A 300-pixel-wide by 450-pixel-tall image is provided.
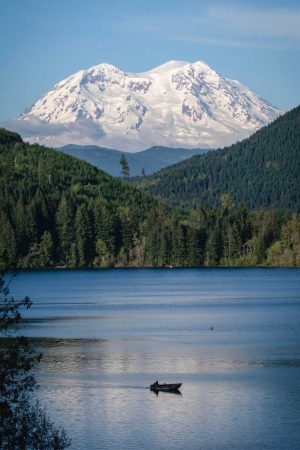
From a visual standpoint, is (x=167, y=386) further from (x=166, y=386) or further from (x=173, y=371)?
(x=173, y=371)

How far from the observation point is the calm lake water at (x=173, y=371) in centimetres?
5388

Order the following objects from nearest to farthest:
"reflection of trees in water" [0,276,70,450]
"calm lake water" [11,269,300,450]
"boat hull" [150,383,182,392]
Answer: "reflection of trees in water" [0,276,70,450] → "calm lake water" [11,269,300,450] → "boat hull" [150,383,182,392]

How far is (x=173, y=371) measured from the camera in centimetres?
7300

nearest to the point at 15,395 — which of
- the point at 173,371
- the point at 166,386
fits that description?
the point at 166,386

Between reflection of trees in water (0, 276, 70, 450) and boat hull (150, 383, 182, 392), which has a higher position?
reflection of trees in water (0, 276, 70, 450)

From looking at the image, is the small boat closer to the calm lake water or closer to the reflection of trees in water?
the calm lake water

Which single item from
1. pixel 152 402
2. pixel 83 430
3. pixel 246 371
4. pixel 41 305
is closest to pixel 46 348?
pixel 246 371

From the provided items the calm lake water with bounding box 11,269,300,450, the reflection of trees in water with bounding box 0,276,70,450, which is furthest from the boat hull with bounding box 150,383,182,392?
the reflection of trees in water with bounding box 0,276,70,450

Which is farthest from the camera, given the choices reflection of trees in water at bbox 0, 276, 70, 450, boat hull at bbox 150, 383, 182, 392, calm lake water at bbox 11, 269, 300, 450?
boat hull at bbox 150, 383, 182, 392

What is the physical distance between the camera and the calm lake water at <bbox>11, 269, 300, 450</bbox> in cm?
5388

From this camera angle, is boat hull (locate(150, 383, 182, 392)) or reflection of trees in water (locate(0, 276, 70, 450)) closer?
reflection of trees in water (locate(0, 276, 70, 450))

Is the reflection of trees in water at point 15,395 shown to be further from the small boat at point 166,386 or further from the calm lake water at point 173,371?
the small boat at point 166,386

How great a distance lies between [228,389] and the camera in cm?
6494

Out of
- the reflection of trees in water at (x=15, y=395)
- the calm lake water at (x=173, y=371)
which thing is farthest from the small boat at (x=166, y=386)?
the reflection of trees in water at (x=15, y=395)
